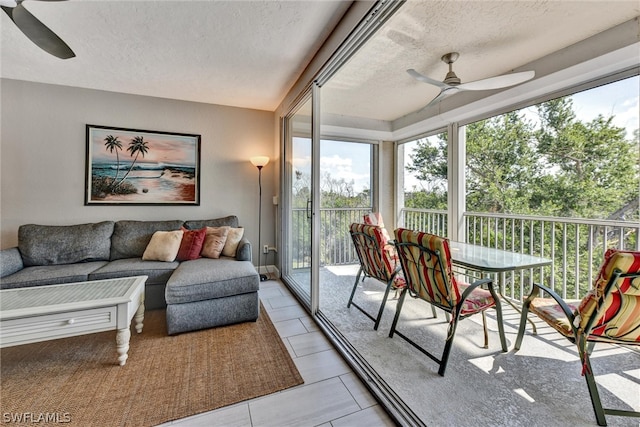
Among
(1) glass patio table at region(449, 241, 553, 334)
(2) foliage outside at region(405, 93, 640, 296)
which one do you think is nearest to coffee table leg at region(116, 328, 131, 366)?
(1) glass patio table at region(449, 241, 553, 334)

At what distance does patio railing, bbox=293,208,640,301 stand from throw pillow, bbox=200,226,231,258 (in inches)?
35.8

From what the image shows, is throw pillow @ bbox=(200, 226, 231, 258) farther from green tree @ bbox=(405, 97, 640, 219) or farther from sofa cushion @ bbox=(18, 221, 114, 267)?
green tree @ bbox=(405, 97, 640, 219)

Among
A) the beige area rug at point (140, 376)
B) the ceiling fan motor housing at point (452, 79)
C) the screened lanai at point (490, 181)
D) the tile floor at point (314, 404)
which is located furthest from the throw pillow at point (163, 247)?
the ceiling fan motor housing at point (452, 79)

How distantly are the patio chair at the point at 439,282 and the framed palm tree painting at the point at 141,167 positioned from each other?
2.93 meters

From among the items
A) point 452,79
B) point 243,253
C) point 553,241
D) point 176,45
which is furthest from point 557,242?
point 176,45

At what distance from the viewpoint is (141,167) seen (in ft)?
10.8

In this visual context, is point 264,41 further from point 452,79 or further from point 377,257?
point 377,257

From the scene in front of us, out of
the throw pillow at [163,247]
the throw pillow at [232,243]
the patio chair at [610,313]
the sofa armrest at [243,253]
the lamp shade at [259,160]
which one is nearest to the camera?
the patio chair at [610,313]

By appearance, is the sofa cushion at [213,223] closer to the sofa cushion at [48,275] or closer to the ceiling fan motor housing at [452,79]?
the sofa cushion at [48,275]

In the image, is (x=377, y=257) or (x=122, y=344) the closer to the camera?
(x=122, y=344)

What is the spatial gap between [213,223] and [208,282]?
4.26 ft

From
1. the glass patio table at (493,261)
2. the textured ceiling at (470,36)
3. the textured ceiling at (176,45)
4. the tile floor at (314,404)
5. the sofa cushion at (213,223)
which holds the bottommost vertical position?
the tile floor at (314,404)

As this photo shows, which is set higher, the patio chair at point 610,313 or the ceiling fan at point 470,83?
the ceiling fan at point 470,83

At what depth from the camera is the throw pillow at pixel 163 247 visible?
2805 mm
